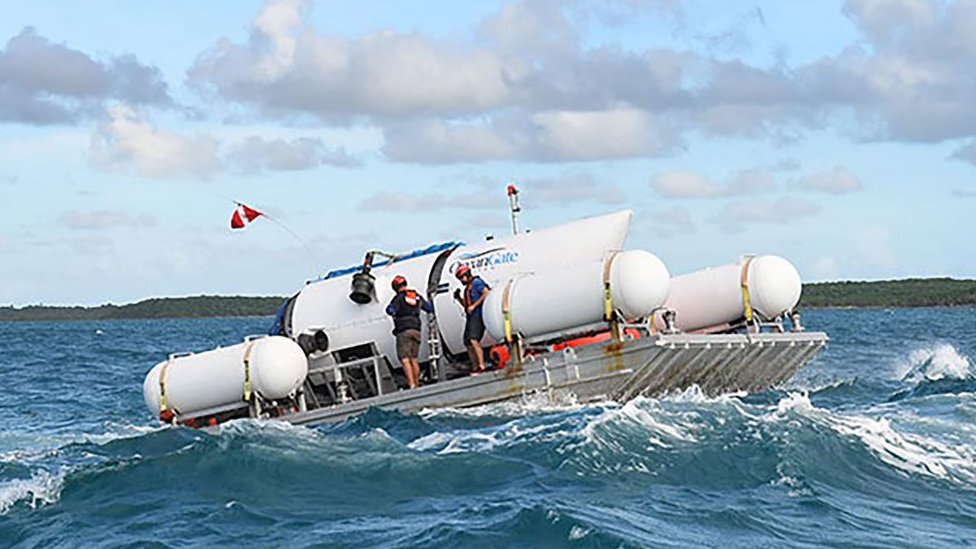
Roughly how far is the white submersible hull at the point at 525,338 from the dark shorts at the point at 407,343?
1.58ft

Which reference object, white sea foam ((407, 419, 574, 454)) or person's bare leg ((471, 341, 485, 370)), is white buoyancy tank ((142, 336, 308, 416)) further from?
white sea foam ((407, 419, 574, 454))

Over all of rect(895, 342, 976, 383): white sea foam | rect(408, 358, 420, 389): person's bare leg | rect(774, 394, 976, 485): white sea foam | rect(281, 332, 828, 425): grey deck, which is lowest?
rect(895, 342, 976, 383): white sea foam

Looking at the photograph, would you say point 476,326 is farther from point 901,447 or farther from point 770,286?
point 901,447

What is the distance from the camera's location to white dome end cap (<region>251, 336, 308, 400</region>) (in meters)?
19.1

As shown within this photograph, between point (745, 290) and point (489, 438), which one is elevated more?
point (745, 290)

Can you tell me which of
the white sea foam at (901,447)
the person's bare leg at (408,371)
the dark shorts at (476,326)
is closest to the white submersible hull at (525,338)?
the dark shorts at (476,326)

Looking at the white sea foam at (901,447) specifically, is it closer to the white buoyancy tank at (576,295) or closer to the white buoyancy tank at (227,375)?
the white buoyancy tank at (576,295)

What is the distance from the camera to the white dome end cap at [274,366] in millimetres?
19125

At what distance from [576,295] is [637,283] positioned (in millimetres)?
853

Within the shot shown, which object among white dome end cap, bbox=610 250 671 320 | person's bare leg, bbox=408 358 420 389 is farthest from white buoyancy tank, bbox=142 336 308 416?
white dome end cap, bbox=610 250 671 320

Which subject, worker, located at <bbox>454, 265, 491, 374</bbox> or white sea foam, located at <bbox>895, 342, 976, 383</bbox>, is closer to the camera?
worker, located at <bbox>454, 265, 491, 374</bbox>

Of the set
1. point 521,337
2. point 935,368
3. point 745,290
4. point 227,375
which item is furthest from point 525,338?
point 935,368

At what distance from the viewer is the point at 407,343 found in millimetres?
19047

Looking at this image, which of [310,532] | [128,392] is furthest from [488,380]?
[128,392]
